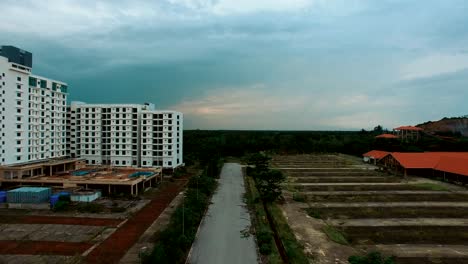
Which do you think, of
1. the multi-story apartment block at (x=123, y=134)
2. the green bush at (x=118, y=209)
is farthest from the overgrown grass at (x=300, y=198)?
the multi-story apartment block at (x=123, y=134)

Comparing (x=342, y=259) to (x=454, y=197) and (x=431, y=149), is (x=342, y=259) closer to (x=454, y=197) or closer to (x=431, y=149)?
(x=454, y=197)

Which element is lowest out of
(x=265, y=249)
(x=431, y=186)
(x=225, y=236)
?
(x=225, y=236)

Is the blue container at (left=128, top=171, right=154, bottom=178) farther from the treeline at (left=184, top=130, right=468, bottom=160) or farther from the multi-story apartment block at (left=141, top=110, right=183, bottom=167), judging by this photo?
the treeline at (left=184, top=130, right=468, bottom=160)

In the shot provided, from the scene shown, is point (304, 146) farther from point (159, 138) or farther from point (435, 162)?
point (159, 138)

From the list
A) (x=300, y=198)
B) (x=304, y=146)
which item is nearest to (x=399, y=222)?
(x=300, y=198)

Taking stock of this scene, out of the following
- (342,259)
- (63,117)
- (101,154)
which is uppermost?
(63,117)

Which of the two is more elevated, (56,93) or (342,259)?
(56,93)

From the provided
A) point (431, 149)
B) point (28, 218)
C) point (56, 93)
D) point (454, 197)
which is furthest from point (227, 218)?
point (431, 149)
